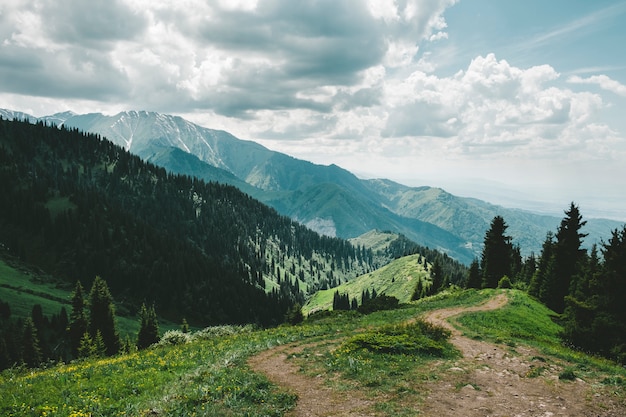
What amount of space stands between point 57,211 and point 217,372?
8254 inches

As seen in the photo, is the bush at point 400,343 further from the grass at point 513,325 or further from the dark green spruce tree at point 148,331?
the dark green spruce tree at point 148,331

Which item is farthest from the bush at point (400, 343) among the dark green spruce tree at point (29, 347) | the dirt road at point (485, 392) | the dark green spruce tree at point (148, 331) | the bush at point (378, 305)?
the dark green spruce tree at point (29, 347)

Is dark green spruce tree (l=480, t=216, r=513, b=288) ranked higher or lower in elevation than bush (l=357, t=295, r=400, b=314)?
higher

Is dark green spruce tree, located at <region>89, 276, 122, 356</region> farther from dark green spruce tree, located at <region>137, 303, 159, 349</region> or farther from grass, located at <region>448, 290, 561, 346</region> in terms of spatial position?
grass, located at <region>448, 290, 561, 346</region>

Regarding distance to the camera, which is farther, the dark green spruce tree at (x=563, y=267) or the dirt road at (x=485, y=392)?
the dark green spruce tree at (x=563, y=267)

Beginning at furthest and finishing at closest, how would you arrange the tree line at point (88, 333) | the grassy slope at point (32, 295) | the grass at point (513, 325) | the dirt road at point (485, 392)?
1. the grassy slope at point (32, 295)
2. the tree line at point (88, 333)
3. the grass at point (513, 325)
4. the dirt road at point (485, 392)

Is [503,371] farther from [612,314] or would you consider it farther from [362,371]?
[612,314]

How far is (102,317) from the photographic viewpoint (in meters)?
67.4

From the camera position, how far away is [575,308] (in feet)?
108

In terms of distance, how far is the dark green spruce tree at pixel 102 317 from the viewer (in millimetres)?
66750

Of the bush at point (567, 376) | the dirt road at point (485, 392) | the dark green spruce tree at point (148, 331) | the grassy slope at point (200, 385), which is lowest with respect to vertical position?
the dark green spruce tree at point (148, 331)

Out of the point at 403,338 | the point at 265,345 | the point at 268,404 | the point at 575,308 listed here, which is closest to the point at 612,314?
the point at 575,308

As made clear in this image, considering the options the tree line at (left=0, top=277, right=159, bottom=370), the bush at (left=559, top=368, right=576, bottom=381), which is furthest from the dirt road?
the tree line at (left=0, top=277, right=159, bottom=370)

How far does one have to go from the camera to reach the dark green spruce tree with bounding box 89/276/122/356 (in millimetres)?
66750
